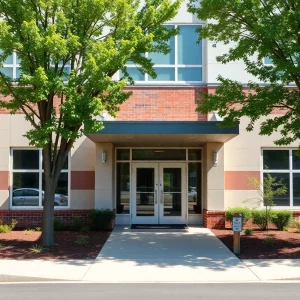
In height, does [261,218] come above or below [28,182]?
below

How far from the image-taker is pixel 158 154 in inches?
709

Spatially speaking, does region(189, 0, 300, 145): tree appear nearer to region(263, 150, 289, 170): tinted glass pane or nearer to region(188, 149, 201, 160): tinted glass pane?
region(263, 150, 289, 170): tinted glass pane

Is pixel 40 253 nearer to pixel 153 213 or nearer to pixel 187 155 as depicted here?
pixel 153 213

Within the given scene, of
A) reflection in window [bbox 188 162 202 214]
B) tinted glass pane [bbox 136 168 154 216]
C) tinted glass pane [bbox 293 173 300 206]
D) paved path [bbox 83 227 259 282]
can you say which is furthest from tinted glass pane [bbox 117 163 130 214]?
tinted glass pane [bbox 293 173 300 206]

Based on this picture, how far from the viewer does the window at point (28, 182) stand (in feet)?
56.1

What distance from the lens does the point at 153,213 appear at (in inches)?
699

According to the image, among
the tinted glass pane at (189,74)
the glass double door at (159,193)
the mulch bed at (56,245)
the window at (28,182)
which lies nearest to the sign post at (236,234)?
the mulch bed at (56,245)

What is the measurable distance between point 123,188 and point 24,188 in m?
3.77

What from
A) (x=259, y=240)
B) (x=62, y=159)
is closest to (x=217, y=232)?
(x=259, y=240)

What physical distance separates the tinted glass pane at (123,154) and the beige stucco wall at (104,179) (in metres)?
1.25

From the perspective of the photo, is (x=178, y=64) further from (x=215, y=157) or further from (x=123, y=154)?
(x=123, y=154)

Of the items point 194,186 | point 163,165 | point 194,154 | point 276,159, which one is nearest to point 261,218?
point 276,159

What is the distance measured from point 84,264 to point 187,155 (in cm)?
838

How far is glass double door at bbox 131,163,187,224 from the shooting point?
1775 cm
